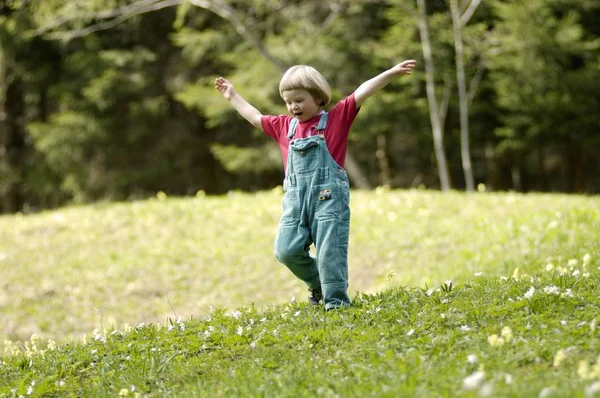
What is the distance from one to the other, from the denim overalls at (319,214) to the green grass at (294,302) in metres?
0.30

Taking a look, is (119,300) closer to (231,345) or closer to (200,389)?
(231,345)

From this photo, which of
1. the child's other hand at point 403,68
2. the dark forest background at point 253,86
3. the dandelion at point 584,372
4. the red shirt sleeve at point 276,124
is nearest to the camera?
the dandelion at point 584,372

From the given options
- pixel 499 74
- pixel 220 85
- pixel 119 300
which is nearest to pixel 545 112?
pixel 499 74

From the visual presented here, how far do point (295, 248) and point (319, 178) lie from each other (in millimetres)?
559

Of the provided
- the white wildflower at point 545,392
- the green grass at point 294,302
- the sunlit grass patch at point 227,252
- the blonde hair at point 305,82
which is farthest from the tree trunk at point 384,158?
the white wildflower at point 545,392

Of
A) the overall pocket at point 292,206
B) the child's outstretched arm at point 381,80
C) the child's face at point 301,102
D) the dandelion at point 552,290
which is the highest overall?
the child's outstretched arm at point 381,80

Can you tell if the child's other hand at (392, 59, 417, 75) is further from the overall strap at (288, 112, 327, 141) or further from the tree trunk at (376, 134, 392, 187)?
the tree trunk at (376, 134, 392, 187)

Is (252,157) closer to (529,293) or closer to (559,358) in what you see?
(529,293)

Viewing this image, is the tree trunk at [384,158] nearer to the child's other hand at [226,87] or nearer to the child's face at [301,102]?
the child's other hand at [226,87]

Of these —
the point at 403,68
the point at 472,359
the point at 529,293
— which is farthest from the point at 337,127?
the point at 472,359

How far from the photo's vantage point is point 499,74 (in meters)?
21.6

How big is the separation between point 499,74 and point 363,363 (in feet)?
63.6

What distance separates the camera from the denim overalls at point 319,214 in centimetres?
512

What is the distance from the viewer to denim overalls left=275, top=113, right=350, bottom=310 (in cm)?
512
